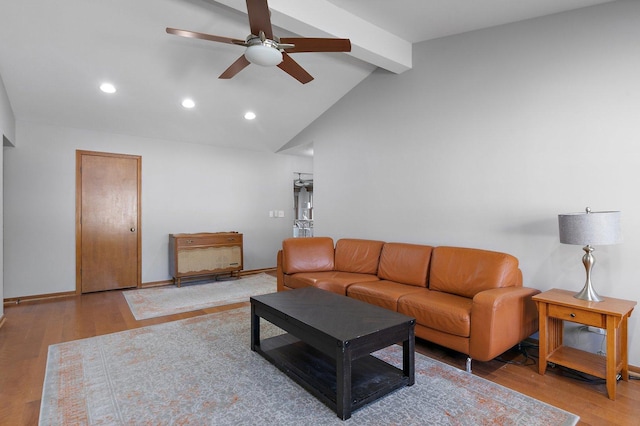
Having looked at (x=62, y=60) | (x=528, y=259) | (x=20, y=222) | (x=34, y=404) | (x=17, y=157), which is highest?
(x=62, y=60)

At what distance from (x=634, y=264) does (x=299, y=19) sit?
3.27 metres

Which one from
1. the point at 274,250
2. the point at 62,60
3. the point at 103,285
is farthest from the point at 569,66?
the point at 103,285

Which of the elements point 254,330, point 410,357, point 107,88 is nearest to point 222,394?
point 254,330

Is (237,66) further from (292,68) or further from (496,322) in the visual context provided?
(496,322)

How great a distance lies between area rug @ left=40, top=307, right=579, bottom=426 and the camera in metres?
1.90

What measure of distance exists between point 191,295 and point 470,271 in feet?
12.1

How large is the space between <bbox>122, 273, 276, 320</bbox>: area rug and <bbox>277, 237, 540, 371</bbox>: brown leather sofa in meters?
0.89

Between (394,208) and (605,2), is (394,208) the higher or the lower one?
the lower one

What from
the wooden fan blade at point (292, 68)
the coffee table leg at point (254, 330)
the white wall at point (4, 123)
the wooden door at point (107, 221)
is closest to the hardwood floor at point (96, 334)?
the white wall at point (4, 123)

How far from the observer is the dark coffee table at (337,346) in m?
1.92

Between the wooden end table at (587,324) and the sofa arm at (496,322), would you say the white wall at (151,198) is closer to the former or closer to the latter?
the sofa arm at (496,322)

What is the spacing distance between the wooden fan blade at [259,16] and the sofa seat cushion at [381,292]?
7.69 feet

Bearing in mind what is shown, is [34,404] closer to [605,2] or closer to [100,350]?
[100,350]

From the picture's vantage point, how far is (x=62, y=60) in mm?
3465
